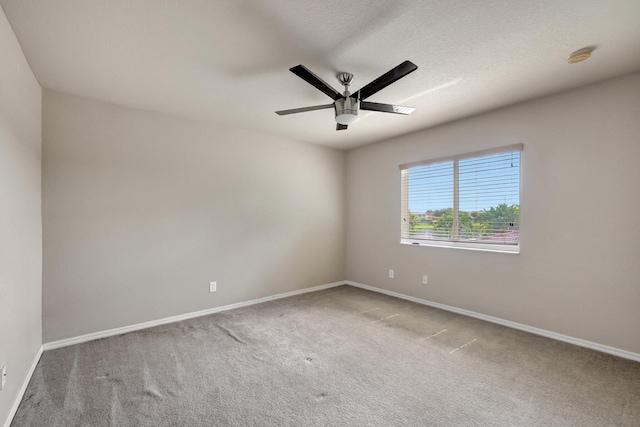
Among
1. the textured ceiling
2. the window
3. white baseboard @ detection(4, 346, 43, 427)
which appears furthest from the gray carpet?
the textured ceiling

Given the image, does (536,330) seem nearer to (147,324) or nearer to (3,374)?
(147,324)

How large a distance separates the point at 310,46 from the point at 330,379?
96.5 inches

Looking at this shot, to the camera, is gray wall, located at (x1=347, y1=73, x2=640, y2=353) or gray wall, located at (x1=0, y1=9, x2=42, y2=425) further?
gray wall, located at (x1=347, y1=73, x2=640, y2=353)

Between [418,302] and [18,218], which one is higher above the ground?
[18,218]

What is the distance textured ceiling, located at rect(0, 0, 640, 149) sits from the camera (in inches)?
65.6

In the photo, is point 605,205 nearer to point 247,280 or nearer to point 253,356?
point 253,356

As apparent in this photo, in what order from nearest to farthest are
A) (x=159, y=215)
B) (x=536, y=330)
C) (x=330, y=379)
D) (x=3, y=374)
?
(x=3, y=374), (x=330, y=379), (x=536, y=330), (x=159, y=215)

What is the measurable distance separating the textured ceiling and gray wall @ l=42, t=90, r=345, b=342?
0.46 meters

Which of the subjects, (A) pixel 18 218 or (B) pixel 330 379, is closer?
(A) pixel 18 218

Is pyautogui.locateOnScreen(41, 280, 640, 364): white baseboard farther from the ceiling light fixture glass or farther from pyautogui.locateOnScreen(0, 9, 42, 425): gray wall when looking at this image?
the ceiling light fixture glass

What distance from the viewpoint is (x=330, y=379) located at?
6.98ft

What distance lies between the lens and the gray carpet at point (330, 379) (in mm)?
1738

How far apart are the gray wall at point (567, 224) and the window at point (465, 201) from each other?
0.13 metres

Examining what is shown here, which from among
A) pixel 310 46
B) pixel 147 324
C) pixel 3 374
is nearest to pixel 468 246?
pixel 310 46
